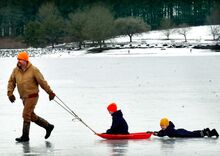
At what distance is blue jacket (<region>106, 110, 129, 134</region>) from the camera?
13.8 m

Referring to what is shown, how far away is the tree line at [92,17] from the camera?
129875 millimetres

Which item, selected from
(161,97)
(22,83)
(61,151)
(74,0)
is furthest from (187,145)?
(74,0)

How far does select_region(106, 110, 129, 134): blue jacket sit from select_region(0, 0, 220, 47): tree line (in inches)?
4132

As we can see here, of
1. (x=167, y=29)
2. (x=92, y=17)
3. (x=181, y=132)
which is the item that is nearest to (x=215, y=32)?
(x=167, y=29)

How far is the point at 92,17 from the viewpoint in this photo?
444ft

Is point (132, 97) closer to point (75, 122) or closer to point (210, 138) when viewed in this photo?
point (75, 122)

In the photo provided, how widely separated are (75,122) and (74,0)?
141647 millimetres

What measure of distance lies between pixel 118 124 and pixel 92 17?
12210cm

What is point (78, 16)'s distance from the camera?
137 metres

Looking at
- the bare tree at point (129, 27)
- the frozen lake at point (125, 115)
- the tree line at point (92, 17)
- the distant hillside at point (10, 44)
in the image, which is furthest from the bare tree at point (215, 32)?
the frozen lake at point (125, 115)

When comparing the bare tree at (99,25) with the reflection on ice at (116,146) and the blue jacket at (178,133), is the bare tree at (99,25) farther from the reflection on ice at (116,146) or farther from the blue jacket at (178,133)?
the reflection on ice at (116,146)

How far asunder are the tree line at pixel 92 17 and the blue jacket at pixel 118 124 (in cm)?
10495

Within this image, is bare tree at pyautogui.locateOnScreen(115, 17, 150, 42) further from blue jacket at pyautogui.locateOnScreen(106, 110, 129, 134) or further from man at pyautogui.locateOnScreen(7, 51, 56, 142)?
man at pyautogui.locateOnScreen(7, 51, 56, 142)

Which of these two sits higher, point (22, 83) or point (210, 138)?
point (22, 83)
